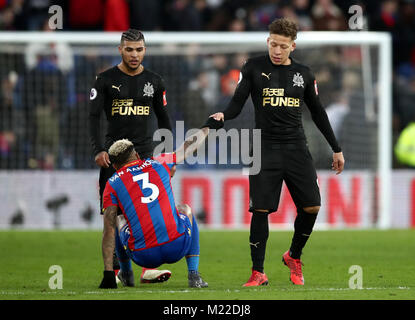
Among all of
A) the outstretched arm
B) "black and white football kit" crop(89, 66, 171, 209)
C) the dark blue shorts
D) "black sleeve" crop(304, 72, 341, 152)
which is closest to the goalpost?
"black and white football kit" crop(89, 66, 171, 209)

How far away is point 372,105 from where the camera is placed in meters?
17.9

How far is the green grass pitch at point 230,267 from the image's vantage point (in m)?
8.05

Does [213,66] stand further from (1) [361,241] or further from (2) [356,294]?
(2) [356,294]

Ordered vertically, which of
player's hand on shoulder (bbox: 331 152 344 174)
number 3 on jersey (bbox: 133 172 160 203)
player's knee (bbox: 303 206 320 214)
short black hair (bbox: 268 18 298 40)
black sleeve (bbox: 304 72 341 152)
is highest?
short black hair (bbox: 268 18 298 40)

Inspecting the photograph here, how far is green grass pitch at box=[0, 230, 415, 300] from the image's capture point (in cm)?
805

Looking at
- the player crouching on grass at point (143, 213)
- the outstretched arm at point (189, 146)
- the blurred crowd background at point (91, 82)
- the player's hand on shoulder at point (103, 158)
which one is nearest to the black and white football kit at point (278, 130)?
the outstretched arm at point (189, 146)

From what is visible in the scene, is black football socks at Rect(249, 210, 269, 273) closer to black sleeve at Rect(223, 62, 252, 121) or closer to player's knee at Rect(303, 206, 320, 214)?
player's knee at Rect(303, 206, 320, 214)

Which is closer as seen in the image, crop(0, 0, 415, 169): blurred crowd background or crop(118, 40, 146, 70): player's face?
crop(118, 40, 146, 70): player's face

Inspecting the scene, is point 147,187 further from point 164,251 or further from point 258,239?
point 258,239

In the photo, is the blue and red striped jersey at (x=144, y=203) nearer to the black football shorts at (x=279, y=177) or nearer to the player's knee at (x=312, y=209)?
the black football shorts at (x=279, y=177)

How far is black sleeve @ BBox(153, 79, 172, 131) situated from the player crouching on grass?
1093mm

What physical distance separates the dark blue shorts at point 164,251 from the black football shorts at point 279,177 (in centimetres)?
73

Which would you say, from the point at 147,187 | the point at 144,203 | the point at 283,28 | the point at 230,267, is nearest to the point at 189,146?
the point at 147,187

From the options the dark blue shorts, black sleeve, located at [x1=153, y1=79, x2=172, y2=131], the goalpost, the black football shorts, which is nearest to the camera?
the dark blue shorts
